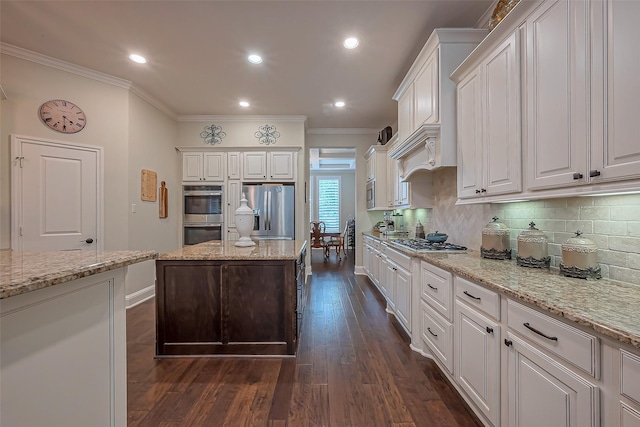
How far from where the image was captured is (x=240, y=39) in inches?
107

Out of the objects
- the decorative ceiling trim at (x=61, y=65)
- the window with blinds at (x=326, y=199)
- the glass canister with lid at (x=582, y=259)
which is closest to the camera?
the glass canister with lid at (x=582, y=259)

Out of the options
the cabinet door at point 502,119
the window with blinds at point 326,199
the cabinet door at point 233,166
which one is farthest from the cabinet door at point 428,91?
the window with blinds at point 326,199

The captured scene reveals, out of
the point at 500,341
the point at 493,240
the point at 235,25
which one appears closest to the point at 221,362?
the point at 500,341

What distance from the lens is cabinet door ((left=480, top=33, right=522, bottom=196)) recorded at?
161cm

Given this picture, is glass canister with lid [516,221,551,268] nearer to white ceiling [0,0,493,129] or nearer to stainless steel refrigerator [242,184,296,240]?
white ceiling [0,0,493,129]

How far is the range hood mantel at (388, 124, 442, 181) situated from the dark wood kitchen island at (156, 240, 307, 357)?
60.1 inches

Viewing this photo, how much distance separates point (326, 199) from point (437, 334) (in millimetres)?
7884

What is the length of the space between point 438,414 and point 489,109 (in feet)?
6.53

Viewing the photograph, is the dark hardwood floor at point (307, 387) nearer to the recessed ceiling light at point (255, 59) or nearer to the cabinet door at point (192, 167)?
the cabinet door at point (192, 167)

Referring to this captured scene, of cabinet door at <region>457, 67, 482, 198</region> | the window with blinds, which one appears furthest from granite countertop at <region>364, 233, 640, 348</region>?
the window with blinds

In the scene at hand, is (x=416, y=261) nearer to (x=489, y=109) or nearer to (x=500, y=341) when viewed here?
(x=500, y=341)

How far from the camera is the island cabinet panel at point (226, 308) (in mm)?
2338

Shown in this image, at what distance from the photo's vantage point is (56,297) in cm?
92

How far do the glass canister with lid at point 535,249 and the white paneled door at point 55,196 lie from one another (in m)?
Answer: 4.31
